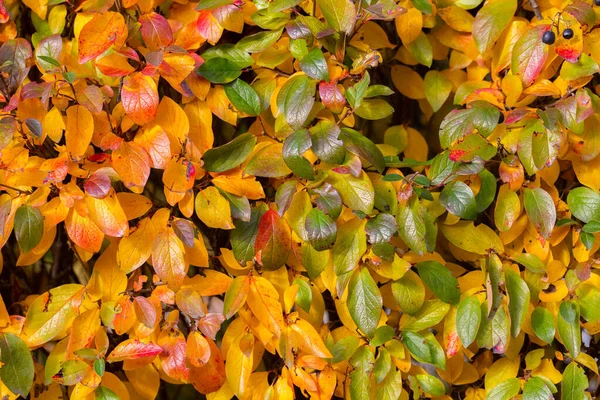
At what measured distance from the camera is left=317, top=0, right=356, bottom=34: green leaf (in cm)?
113

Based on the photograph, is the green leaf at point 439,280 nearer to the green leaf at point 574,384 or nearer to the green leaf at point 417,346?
the green leaf at point 417,346

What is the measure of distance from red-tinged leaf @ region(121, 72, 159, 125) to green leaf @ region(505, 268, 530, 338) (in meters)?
0.67

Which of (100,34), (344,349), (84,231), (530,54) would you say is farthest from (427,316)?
(100,34)

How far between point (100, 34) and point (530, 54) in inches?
27.5

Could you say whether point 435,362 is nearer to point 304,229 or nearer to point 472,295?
point 472,295

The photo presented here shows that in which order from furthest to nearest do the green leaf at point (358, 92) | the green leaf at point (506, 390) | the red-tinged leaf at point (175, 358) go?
the green leaf at point (506, 390) → the red-tinged leaf at point (175, 358) → the green leaf at point (358, 92)

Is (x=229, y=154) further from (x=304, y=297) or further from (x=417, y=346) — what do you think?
(x=417, y=346)

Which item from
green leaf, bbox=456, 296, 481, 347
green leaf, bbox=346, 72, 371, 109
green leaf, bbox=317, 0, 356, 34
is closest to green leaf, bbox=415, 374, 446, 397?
green leaf, bbox=456, 296, 481, 347

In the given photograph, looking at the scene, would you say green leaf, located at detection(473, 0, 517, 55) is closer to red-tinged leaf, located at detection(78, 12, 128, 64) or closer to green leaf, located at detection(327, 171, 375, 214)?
green leaf, located at detection(327, 171, 375, 214)

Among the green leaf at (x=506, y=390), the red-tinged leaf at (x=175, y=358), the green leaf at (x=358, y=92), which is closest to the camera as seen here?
the green leaf at (x=358, y=92)

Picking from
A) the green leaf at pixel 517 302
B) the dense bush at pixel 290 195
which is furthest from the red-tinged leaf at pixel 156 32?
the green leaf at pixel 517 302

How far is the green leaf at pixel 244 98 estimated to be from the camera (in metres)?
1.17

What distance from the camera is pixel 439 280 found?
123 centimetres

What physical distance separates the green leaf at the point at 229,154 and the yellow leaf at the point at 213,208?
37 mm
